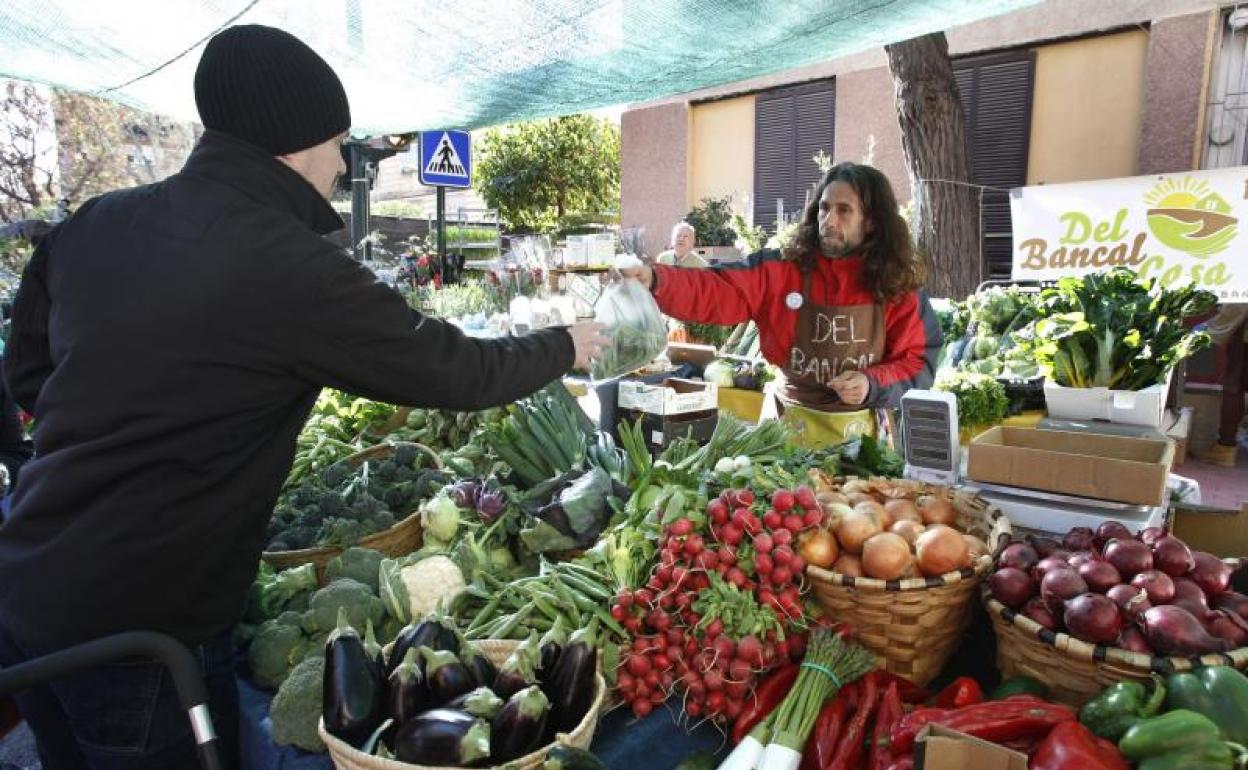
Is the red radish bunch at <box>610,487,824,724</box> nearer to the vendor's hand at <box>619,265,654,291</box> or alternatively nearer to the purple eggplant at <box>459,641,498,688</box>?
the purple eggplant at <box>459,641,498,688</box>

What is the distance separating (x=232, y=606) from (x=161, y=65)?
3765 millimetres

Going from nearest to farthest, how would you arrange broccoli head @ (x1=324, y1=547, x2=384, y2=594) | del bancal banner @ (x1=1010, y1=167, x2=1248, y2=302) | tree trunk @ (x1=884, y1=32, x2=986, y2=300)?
broccoli head @ (x1=324, y1=547, x2=384, y2=594)
del bancal banner @ (x1=1010, y1=167, x2=1248, y2=302)
tree trunk @ (x1=884, y1=32, x2=986, y2=300)

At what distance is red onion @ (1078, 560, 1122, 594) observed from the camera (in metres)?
1.35

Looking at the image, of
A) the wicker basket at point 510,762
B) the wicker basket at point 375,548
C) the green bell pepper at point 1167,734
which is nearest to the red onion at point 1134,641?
the green bell pepper at point 1167,734

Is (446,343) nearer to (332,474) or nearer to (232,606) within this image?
(232,606)

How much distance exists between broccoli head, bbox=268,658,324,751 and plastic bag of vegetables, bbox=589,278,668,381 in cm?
114

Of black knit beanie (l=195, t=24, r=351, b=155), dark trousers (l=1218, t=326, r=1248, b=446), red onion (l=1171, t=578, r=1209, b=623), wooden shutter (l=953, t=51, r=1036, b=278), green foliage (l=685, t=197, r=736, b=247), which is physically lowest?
dark trousers (l=1218, t=326, r=1248, b=446)

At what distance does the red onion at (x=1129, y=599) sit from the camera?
1.28 metres

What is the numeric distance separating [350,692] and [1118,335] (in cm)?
277

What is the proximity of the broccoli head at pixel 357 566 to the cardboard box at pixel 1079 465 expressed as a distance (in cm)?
161

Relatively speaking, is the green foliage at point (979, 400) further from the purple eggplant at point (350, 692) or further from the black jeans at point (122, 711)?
the black jeans at point (122, 711)

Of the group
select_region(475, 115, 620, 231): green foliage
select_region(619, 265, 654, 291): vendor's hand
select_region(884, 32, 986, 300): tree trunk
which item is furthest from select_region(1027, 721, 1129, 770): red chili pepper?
select_region(475, 115, 620, 231): green foliage

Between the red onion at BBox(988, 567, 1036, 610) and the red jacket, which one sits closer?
the red onion at BBox(988, 567, 1036, 610)

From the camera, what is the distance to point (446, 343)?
4.64 feet
